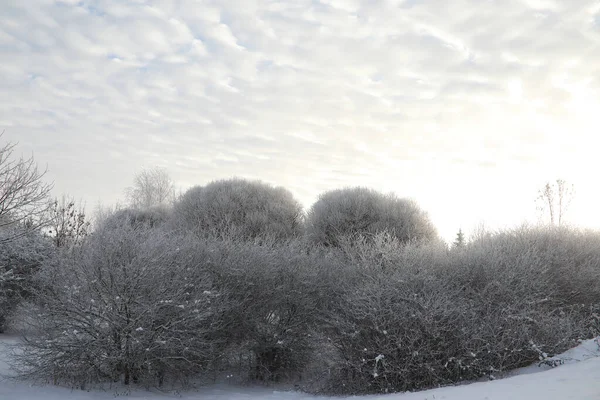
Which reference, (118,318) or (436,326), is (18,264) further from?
(436,326)

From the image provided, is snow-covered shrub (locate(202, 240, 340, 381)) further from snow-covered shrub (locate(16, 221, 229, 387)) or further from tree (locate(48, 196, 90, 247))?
tree (locate(48, 196, 90, 247))

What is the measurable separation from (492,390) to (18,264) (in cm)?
1551

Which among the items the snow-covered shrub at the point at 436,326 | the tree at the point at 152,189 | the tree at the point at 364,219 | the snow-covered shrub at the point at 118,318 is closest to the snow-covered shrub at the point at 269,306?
the snow-covered shrub at the point at 436,326

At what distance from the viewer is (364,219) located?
19.4 metres

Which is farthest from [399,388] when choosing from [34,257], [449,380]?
[34,257]

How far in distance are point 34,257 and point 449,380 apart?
14107 mm

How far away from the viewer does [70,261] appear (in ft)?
38.5

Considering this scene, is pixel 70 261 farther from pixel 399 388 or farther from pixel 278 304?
pixel 399 388

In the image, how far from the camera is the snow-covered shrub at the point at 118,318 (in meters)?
10.8

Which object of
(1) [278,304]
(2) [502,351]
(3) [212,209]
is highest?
(3) [212,209]

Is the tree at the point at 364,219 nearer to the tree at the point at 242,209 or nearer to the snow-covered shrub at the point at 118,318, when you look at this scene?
the tree at the point at 242,209

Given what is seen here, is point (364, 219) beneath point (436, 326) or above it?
above

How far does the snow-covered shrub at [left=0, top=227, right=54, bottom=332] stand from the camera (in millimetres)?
17297

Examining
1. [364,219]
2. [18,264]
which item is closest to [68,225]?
[18,264]
